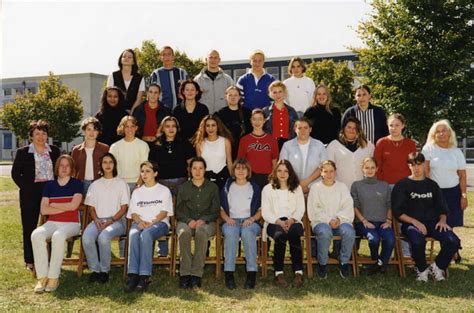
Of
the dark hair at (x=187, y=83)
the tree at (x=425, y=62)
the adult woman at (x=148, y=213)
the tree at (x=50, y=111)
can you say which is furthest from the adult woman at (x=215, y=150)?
the tree at (x=50, y=111)

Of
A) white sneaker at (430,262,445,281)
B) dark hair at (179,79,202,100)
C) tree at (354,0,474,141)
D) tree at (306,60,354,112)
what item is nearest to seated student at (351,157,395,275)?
white sneaker at (430,262,445,281)

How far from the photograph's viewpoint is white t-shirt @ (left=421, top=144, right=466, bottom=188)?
6.50 m

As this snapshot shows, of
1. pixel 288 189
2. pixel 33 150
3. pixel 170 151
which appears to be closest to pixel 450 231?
pixel 288 189

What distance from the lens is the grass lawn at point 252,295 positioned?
495cm

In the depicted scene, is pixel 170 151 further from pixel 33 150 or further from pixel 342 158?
pixel 342 158

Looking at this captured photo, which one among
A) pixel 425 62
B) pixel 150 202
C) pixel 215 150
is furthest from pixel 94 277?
pixel 425 62

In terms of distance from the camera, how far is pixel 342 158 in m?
6.64

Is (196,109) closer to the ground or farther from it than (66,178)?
farther from it

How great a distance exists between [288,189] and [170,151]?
1.64m

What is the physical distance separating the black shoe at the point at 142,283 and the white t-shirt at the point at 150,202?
0.75 meters

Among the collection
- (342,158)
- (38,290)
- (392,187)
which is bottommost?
(38,290)

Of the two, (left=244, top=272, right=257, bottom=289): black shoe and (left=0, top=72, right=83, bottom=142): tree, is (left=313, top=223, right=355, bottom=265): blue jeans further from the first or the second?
(left=0, top=72, right=83, bottom=142): tree

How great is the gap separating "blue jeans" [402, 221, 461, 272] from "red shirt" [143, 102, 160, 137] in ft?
12.0

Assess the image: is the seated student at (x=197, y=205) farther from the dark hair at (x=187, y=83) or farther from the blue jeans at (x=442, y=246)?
the blue jeans at (x=442, y=246)
